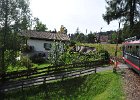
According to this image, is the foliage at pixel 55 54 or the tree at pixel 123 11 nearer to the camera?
the foliage at pixel 55 54

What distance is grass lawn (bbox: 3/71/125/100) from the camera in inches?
910

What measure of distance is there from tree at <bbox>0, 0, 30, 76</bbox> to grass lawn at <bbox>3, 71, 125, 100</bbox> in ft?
15.3

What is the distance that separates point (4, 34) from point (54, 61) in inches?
369

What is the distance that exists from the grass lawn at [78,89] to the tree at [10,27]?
4.68m

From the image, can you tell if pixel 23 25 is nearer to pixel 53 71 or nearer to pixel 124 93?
pixel 53 71

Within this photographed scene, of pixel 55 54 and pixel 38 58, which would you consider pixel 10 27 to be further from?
pixel 38 58

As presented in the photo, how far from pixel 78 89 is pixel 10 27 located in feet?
29.4

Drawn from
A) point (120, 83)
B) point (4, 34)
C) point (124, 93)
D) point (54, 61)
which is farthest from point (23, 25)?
point (124, 93)

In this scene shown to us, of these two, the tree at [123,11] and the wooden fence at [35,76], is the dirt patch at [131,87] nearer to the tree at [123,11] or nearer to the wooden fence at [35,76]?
the wooden fence at [35,76]

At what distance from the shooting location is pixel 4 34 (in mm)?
28078

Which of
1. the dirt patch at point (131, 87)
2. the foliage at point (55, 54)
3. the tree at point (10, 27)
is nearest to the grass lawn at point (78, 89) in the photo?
the dirt patch at point (131, 87)

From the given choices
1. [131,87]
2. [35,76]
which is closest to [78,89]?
[35,76]

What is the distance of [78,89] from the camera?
26.6 metres

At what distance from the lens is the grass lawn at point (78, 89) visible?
23.1 m
